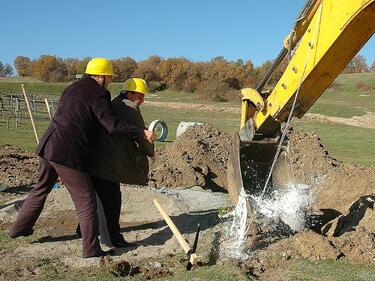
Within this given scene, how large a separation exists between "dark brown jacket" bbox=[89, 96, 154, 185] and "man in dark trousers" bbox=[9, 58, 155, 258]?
190mm

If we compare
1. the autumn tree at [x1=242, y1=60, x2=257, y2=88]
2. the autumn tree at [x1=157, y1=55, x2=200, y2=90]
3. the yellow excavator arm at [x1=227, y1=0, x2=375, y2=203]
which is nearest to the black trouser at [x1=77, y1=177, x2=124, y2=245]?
the yellow excavator arm at [x1=227, y1=0, x2=375, y2=203]

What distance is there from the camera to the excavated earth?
5832mm

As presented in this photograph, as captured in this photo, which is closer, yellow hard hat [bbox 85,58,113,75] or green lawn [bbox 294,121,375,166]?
yellow hard hat [bbox 85,58,113,75]

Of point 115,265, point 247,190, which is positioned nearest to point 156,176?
point 247,190

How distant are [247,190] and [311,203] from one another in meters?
1.08

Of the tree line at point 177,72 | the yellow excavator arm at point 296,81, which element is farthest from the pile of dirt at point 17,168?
the tree line at point 177,72

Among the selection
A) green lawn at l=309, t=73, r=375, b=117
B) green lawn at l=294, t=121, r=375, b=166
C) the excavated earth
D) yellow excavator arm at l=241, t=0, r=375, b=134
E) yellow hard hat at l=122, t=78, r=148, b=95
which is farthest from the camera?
green lawn at l=309, t=73, r=375, b=117

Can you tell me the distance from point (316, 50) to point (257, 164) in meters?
2.23

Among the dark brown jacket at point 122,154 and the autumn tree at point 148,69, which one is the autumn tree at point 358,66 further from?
the dark brown jacket at point 122,154

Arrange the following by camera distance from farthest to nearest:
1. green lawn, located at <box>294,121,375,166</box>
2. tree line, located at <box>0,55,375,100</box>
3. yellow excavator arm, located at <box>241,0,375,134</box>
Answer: tree line, located at <box>0,55,375,100</box>, green lawn, located at <box>294,121,375,166</box>, yellow excavator arm, located at <box>241,0,375,134</box>

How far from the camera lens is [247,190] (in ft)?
24.4

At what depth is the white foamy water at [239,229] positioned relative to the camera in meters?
6.18

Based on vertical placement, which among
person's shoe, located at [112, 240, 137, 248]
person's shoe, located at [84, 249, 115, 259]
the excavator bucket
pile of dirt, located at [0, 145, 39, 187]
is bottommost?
pile of dirt, located at [0, 145, 39, 187]

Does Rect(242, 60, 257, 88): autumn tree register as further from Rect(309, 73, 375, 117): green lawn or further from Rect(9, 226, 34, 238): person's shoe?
Rect(9, 226, 34, 238): person's shoe
